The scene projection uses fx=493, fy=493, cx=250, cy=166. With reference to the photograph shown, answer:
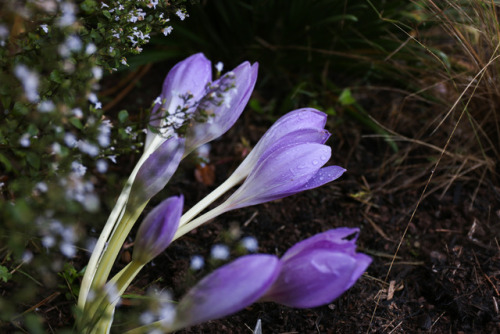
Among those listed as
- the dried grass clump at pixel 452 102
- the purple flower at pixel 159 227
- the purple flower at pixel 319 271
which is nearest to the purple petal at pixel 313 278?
the purple flower at pixel 319 271

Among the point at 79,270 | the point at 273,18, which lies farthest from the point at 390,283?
the point at 273,18

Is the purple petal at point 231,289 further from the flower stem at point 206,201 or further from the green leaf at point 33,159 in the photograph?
the green leaf at point 33,159

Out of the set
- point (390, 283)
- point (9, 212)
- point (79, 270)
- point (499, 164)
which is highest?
point (9, 212)

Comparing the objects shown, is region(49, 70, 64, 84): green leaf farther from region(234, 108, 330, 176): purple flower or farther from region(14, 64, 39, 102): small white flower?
region(234, 108, 330, 176): purple flower

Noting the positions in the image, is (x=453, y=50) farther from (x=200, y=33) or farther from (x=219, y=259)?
(x=219, y=259)

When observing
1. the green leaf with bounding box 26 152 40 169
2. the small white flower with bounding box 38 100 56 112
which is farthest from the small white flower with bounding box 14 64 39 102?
the green leaf with bounding box 26 152 40 169

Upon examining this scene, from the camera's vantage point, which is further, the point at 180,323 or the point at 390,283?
the point at 390,283
